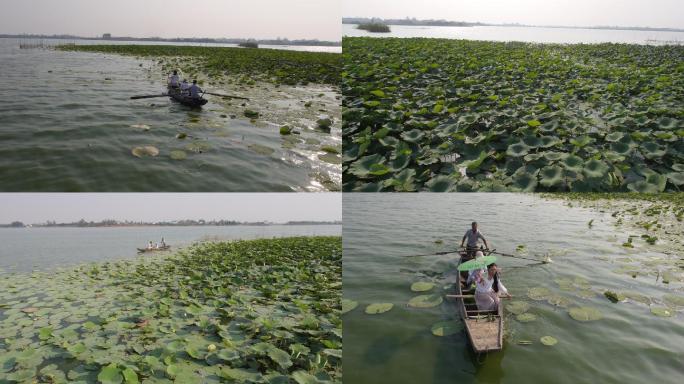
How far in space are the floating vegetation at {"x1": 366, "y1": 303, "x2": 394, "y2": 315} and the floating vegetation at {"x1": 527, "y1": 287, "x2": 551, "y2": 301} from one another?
6.20 ft

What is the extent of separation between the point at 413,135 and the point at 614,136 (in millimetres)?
3702

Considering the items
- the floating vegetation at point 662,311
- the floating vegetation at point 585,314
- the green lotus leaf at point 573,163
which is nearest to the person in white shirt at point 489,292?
the floating vegetation at point 585,314

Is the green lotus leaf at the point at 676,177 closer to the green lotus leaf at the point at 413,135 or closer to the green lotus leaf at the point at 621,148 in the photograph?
the green lotus leaf at the point at 621,148

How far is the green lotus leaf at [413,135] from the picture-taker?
22.9 feet

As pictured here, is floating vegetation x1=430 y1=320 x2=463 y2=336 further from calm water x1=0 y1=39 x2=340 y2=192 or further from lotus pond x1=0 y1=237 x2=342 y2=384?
calm water x1=0 y1=39 x2=340 y2=192

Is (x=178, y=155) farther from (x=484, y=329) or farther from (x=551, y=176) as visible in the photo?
(x=551, y=176)

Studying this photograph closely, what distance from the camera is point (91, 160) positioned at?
5.43m

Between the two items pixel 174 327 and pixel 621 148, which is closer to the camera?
pixel 174 327

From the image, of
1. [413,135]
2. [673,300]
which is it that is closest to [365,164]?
[413,135]

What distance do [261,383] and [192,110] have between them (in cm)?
676

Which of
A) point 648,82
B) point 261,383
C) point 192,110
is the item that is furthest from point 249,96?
point 648,82

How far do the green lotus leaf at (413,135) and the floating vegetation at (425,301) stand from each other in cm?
294

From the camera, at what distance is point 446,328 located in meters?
4.22

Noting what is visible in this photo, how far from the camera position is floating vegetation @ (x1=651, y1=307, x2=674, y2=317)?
15.4 ft
